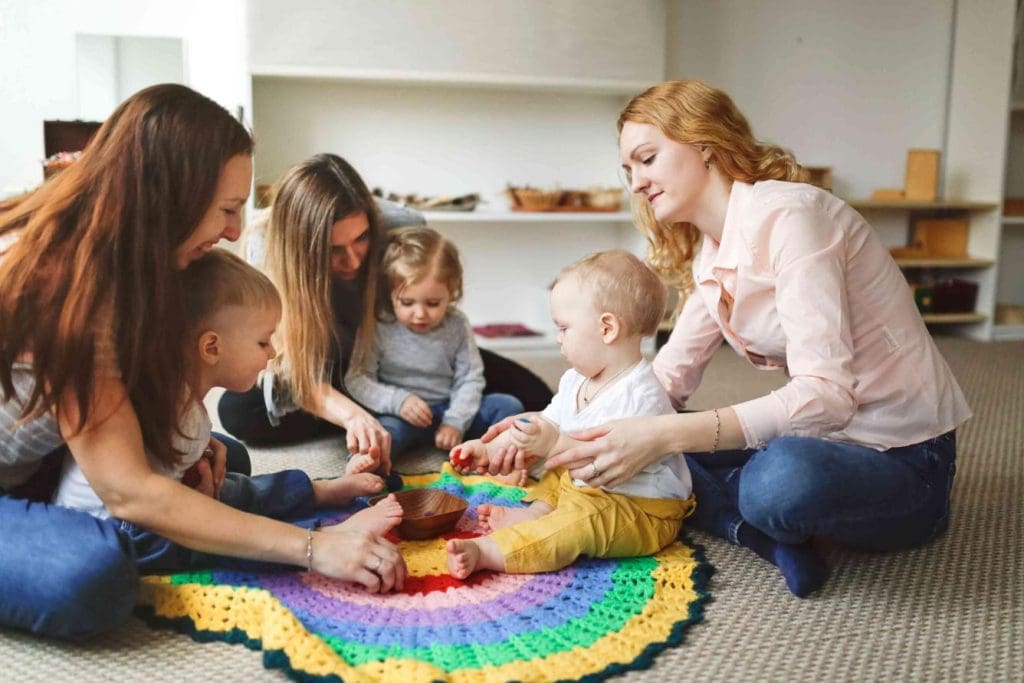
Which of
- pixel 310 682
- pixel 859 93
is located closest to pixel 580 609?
pixel 310 682

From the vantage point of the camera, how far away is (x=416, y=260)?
1.82 metres

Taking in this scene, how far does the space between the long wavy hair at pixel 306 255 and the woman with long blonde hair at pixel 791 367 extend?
0.57m

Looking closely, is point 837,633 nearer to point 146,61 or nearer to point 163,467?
point 163,467

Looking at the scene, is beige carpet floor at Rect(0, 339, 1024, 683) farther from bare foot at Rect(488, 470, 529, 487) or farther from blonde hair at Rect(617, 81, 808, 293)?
blonde hair at Rect(617, 81, 808, 293)

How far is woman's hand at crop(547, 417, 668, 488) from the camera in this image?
3.91ft

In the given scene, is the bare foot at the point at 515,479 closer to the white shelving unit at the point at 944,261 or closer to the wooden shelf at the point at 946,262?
the white shelving unit at the point at 944,261

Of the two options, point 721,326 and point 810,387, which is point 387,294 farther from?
point 810,387

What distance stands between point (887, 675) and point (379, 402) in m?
1.12

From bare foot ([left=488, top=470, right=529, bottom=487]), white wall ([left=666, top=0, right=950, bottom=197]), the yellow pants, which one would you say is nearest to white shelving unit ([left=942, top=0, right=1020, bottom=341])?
white wall ([left=666, top=0, right=950, bottom=197])

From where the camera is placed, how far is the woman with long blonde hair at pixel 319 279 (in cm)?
172

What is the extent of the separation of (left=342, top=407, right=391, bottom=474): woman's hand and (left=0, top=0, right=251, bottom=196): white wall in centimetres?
185

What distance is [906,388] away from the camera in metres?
1.30

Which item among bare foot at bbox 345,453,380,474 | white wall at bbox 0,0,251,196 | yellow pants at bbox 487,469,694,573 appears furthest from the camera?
white wall at bbox 0,0,251,196

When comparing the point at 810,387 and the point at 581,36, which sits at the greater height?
the point at 581,36
